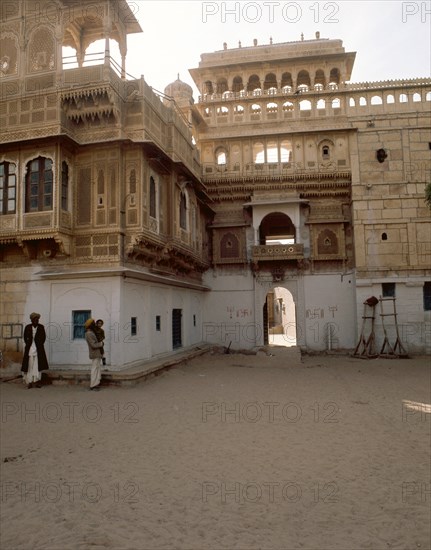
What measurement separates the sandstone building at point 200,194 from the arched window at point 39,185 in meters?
0.04

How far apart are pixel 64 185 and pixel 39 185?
0.67 meters

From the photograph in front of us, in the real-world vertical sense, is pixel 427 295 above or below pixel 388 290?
below

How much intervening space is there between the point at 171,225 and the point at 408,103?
12.9 metres

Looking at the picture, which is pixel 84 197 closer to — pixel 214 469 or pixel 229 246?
pixel 214 469

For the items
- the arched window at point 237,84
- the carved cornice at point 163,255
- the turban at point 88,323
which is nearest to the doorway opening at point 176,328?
the carved cornice at point 163,255

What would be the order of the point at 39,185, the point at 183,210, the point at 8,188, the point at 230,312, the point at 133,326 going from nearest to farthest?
the point at 39,185
the point at 8,188
the point at 133,326
the point at 183,210
the point at 230,312

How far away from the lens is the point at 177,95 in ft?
67.1

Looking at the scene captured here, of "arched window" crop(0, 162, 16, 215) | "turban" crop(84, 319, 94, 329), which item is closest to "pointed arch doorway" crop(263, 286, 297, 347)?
"arched window" crop(0, 162, 16, 215)

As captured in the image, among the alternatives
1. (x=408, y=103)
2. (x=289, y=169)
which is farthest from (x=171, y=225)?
(x=408, y=103)

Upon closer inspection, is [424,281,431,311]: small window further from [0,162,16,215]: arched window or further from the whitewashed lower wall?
[0,162,16,215]: arched window

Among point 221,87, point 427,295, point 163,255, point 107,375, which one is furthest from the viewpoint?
point 221,87

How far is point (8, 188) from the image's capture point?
504 inches

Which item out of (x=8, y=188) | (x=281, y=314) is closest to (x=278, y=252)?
(x=8, y=188)

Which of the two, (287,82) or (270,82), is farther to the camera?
(270,82)
